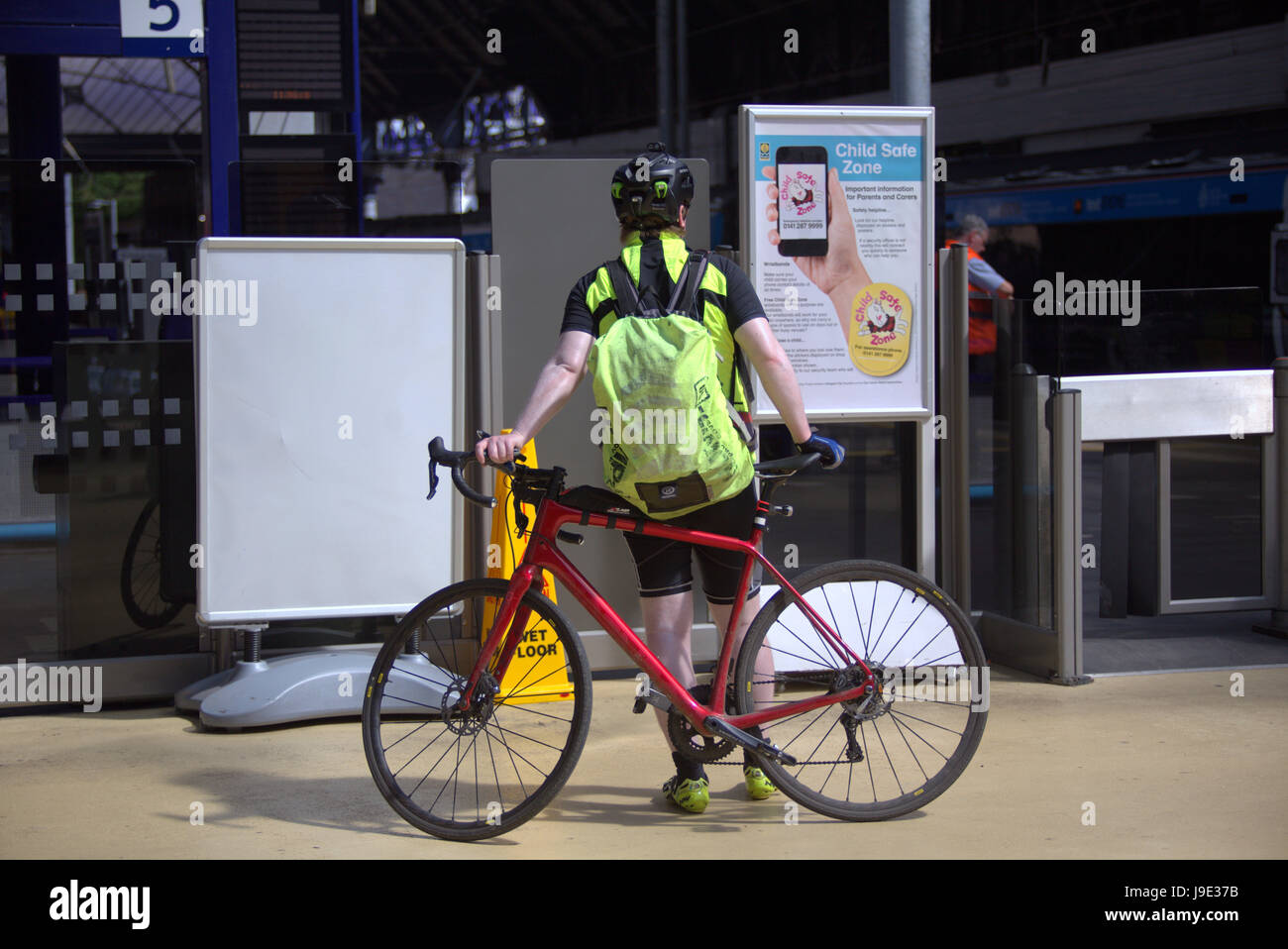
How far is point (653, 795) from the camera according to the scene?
4.23m

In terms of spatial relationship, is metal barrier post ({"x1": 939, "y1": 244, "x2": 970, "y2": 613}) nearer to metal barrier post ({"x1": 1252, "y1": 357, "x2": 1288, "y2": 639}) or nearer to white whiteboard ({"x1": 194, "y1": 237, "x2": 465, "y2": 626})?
metal barrier post ({"x1": 1252, "y1": 357, "x2": 1288, "y2": 639})

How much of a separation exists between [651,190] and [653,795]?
1.67 meters

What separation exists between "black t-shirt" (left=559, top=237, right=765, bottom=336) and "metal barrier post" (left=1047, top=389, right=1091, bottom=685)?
2.00m

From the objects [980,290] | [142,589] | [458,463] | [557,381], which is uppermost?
[980,290]

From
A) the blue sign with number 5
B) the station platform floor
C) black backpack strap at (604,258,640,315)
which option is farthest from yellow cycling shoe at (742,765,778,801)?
the blue sign with number 5

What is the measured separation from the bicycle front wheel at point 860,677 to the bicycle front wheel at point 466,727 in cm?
53

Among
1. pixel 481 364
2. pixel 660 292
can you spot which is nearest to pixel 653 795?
pixel 660 292

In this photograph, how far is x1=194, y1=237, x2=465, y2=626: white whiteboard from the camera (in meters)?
4.94

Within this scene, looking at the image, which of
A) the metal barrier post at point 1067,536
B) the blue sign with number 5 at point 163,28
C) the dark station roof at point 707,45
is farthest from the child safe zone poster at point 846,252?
the dark station roof at point 707,45

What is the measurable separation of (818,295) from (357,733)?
7.38 feet

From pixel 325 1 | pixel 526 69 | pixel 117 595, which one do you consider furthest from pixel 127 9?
pixel 526 69

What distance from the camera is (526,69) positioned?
35750 millimetres

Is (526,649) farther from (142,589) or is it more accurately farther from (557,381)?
(557,381)

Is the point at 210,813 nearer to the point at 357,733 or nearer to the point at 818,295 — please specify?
the point at 357,733
